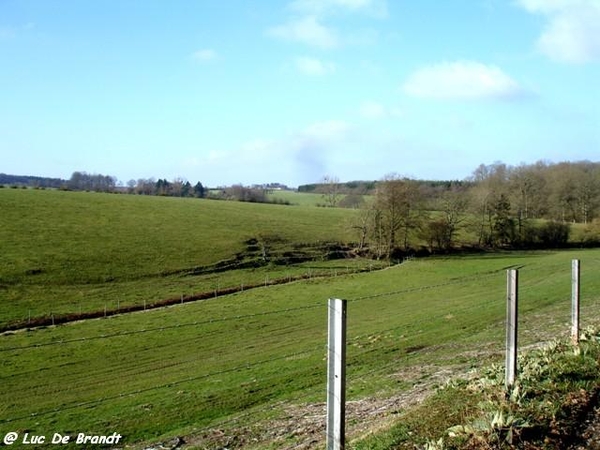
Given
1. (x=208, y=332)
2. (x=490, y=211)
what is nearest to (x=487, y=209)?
(x=490, y=211)

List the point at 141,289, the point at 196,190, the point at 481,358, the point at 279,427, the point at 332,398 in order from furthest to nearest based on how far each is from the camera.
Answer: the point at 196,190 < the point at 141,289 < the point at 481,358 < the point at 279,427 < the point at 332,398

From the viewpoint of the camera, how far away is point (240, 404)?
581 inches

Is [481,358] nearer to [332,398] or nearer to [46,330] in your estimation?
[332,398]

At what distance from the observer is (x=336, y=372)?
18.1 feet

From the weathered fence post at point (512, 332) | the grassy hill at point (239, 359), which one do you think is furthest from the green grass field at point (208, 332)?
the weathered fence post at point (512, 332)

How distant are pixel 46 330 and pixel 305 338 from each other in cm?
1641

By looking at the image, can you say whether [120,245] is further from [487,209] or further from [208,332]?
[487,209]

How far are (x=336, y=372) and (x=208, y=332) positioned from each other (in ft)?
83.2

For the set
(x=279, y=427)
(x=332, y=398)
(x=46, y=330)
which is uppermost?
(x=332, y=398)

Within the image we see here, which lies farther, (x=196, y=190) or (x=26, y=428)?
(x=196, y=190)

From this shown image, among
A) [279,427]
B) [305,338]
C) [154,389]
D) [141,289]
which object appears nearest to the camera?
[279,427]

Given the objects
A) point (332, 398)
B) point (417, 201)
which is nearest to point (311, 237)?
point (417, 201)

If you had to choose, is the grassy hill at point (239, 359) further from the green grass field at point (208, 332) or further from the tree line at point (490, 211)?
the tree line at point (490, 211)

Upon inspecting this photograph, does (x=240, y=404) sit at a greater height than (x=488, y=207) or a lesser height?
lesser
